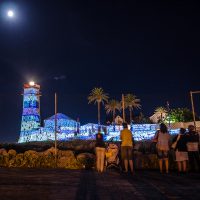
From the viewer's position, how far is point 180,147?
11.0 m

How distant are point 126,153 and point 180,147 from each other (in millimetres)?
1845

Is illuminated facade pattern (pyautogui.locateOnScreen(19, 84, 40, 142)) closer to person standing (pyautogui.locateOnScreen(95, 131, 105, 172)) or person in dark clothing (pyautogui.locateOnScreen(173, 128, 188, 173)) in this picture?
person standing (pyautogui.locateOnScreen(95, 131, 105, 172))

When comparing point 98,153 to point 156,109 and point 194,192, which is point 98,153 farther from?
point 156,109

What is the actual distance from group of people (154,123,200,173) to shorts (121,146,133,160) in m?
0.93

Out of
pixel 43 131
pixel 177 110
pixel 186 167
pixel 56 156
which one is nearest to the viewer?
pixel 186 167

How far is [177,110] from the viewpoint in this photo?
84.9 metres

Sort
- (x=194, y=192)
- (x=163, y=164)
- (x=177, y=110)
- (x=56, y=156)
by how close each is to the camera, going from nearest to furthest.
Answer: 1. (x=194, y=192)
2. (x=163, y=164)
3. (x=56, y=156)
4. (x=177, y=110)

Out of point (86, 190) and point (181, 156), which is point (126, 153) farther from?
point (86, 190)

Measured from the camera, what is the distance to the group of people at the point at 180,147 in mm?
10891

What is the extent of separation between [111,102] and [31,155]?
93181 millimetres

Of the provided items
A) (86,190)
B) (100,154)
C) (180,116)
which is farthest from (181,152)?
(180,116)

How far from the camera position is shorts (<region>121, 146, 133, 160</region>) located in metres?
11.0

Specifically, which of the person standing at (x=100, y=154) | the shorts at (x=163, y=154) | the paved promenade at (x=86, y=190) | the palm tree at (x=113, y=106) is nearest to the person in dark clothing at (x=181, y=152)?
the shorts at (x=163, y=154)

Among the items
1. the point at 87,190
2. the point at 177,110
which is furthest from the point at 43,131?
the point at 87,190
